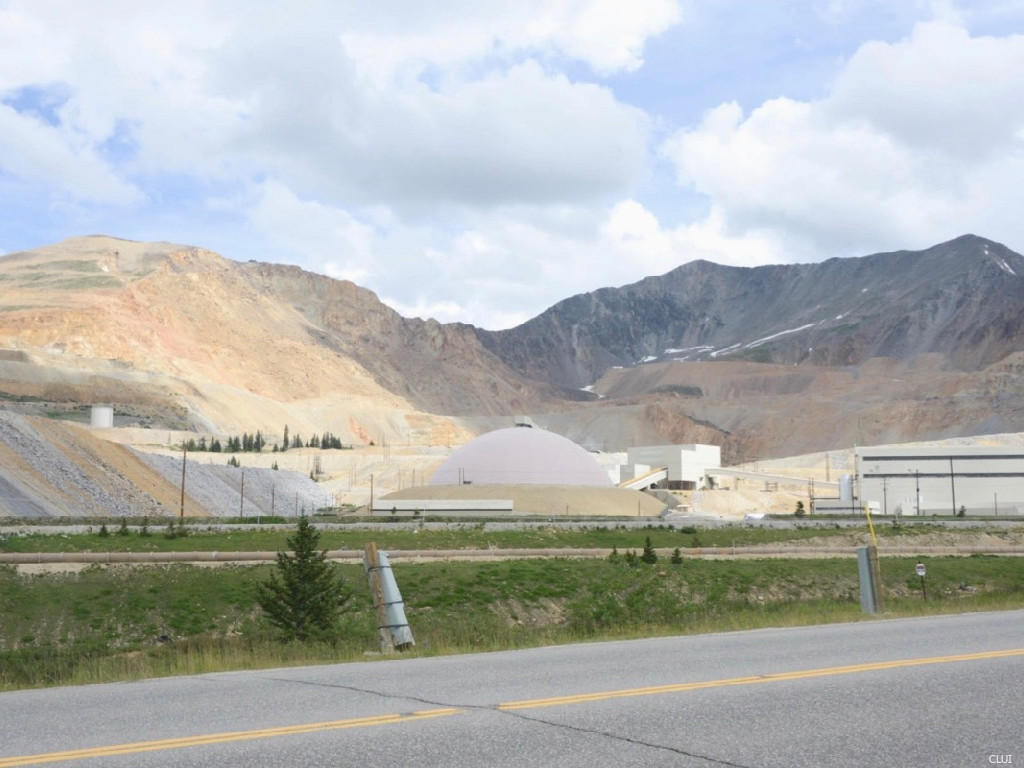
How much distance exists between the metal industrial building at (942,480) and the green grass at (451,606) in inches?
2540

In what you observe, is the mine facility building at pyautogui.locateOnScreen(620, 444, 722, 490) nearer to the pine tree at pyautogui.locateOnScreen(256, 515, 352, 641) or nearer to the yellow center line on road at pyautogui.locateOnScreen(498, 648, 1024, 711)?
the pine tree at pyautogui.locateOnScreen(256, 515, 352, 641)

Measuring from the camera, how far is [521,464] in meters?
101

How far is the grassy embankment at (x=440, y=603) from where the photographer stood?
52.8ft

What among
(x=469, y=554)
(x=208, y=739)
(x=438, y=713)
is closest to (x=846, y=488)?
(x=469, y=554)

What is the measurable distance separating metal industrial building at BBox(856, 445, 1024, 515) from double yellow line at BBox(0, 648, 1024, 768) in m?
101

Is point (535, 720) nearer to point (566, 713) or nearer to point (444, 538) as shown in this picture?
point (566, 713)

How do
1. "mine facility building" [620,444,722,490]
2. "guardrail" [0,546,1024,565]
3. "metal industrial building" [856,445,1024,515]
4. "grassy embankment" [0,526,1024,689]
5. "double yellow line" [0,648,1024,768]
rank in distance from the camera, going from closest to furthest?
"double yellow line" [0,648,1024,768]
"grassy embankment" [0,526,1024,689]
"guardrail" [0,546,1024,565]
"metal industrial building" [856,445,1024,515]
"mine facility building" [620,444,722,490]

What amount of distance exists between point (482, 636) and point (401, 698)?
21.6ft

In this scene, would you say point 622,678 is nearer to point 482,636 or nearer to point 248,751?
point 248,751

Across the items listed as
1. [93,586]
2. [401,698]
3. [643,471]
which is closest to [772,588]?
[93,586]

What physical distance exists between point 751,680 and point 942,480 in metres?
110

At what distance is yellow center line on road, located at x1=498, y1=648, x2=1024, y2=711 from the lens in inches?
381

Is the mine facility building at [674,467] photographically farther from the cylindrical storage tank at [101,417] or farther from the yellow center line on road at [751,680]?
the yellow center line on road at [751,680]

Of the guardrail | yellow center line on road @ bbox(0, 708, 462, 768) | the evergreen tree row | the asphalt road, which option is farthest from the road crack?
the evergreen tree row
